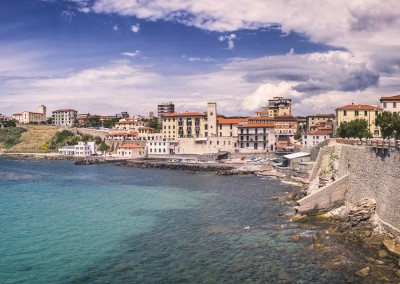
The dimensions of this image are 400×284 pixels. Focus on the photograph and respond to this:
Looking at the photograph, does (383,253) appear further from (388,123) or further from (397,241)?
(388,123)

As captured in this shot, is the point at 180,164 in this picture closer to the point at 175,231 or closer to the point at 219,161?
the point at 219,161

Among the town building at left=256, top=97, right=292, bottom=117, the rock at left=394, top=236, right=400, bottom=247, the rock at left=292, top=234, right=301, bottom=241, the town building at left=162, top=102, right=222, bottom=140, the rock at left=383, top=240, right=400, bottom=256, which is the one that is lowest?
the rock at left=292, top=234, right=301, bottom=241

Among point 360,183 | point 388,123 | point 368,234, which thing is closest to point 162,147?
point 388,123

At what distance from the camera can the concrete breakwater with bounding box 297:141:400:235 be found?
26406 mm

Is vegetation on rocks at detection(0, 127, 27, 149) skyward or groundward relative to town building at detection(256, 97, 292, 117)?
groundward

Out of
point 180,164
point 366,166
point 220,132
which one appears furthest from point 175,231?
point 220,132

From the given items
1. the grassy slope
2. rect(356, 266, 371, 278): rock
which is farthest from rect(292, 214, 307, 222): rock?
the grassy slope

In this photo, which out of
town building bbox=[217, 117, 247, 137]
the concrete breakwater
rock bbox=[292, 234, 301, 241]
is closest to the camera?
the concrete breakwater

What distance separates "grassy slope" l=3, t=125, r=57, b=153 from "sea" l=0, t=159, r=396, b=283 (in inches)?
3890

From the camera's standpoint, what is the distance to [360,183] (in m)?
32.4

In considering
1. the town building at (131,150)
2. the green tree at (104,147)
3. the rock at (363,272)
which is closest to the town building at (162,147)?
the town building at (131,150)

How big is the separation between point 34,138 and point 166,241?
138 m

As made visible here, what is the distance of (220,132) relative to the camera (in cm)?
11156

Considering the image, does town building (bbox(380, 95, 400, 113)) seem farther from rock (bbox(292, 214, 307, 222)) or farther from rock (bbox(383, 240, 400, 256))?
rock (bbox(383, 240, 400, 256))
